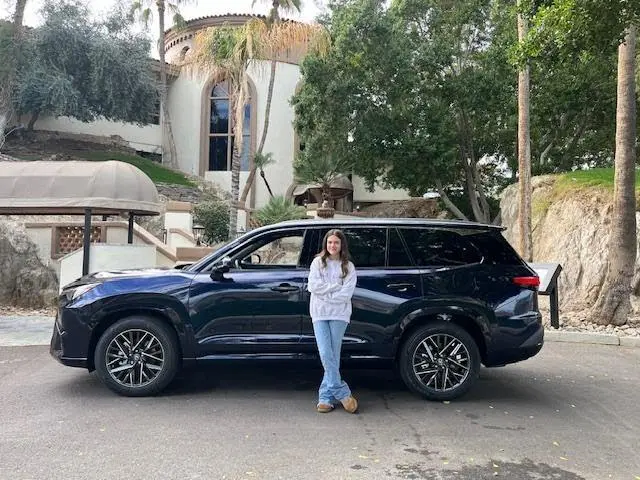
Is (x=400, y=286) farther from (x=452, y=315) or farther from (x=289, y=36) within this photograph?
(x=289, y=36)

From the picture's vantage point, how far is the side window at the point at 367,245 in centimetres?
567

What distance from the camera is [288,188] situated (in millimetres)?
31594

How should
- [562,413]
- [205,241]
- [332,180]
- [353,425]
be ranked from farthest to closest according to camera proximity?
[332,180]
[205,241]
[562,413]
[353,425]

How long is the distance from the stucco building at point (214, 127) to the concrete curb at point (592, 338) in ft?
73.9

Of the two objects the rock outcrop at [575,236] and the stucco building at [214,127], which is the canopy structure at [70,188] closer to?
the rock outcrop at [575,236]

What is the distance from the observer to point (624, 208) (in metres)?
9.96

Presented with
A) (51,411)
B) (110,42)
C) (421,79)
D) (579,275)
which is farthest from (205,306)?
(110,42)

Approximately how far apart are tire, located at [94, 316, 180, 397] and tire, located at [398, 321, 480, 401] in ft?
7.50

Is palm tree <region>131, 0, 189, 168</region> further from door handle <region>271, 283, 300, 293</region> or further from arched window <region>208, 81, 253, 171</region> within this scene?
door handle <region>271, 283, 300, 293</region>

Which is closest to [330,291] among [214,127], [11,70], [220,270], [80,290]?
[220,270]

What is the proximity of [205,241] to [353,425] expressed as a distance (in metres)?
18.2

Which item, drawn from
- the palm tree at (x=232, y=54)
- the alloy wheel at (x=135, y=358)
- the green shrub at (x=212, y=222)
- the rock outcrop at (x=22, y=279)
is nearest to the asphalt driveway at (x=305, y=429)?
the alloy wheel at (x=135, y=358)

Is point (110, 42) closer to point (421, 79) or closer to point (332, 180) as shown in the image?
point (332, 180)

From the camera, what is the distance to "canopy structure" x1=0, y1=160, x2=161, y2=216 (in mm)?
10383
